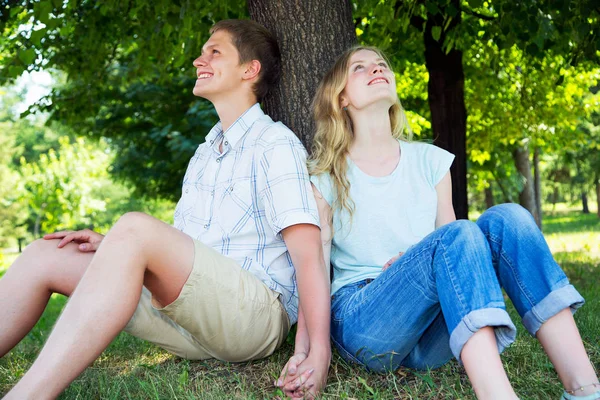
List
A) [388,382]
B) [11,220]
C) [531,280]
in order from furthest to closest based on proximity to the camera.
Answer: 1. [11,220]
2. [388,382]
3. [531,280]

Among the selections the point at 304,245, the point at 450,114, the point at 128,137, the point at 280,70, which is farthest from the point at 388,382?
the point at 128,137

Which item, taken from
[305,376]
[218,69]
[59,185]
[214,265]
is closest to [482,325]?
[305,376]

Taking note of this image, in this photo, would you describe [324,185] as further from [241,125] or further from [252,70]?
[252,70]

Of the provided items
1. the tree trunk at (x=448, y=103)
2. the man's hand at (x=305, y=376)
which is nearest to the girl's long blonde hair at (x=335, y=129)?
the man's hand at (x=305, y=376)

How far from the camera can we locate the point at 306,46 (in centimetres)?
384

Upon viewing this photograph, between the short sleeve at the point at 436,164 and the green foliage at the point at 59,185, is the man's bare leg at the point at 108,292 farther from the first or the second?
the green foliage at the point at 59,185

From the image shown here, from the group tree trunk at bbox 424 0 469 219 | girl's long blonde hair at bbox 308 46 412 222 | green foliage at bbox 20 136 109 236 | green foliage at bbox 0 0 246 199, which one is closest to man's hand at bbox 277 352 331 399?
girl's long blonde hair at bbox 308 46 412 222

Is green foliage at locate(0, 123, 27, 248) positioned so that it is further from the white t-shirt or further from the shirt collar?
the white t-shirt

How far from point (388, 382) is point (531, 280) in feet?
2.51

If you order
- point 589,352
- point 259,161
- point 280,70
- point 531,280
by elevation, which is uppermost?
point 280,70

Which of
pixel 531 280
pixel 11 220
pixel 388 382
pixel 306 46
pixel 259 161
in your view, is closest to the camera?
pixel 531 280

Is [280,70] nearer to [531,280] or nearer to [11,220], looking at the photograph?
[531,280]

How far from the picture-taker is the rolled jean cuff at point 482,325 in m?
2.21

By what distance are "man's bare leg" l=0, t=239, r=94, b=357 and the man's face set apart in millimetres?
1034
